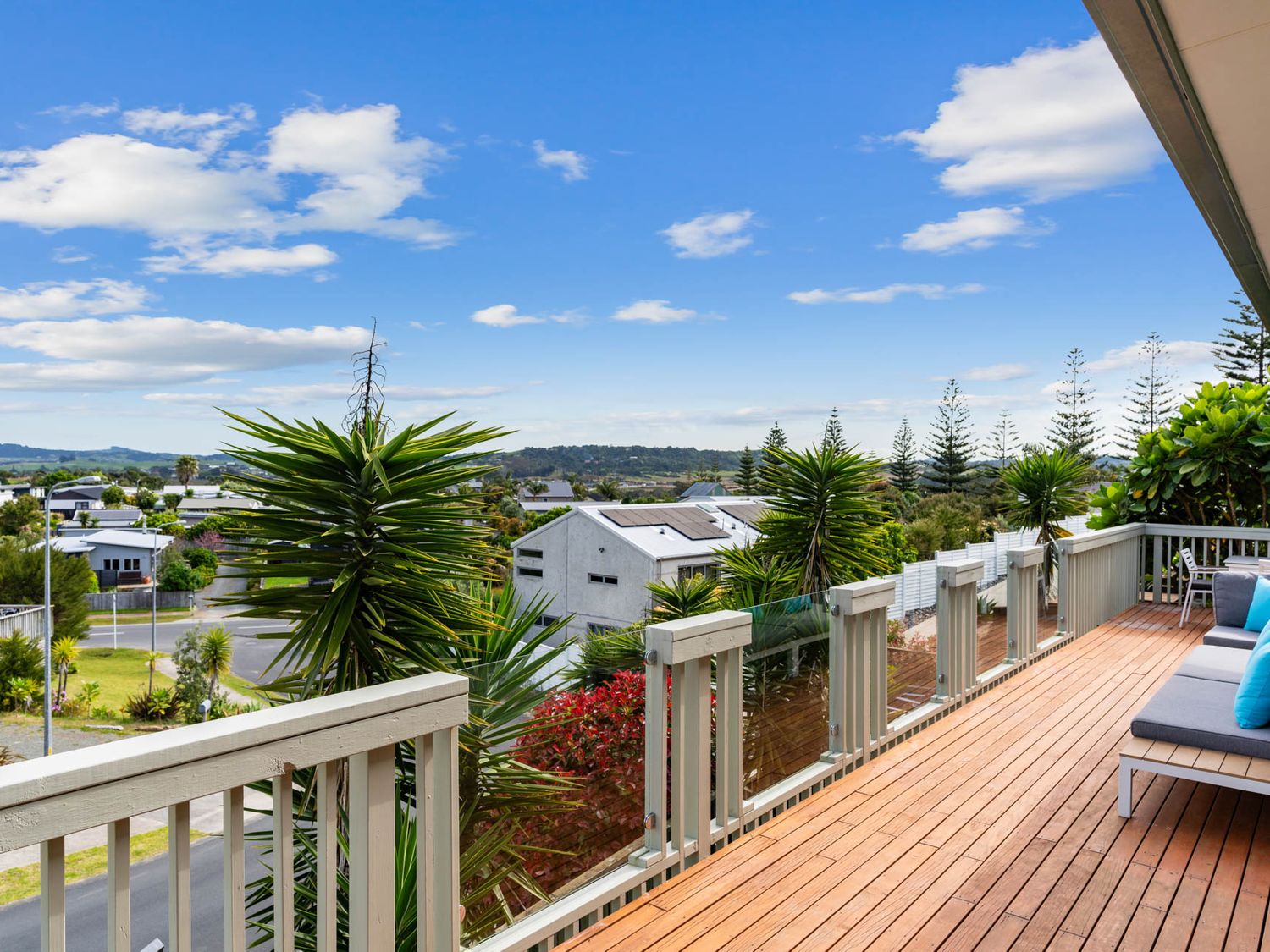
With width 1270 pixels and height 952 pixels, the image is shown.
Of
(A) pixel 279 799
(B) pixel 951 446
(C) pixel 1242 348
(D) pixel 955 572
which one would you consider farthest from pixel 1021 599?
(B) pixel 951 446

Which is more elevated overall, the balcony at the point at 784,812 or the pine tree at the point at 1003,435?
the pine tree at the point at 1003,435

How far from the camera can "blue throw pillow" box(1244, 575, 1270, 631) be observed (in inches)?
183

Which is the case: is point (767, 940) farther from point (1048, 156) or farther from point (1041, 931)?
point (1048, 156)

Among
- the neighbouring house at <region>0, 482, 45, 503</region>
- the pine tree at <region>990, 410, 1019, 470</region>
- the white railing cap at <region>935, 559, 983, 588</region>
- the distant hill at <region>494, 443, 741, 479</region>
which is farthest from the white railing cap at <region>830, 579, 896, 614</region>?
the neighbouring house at <region>0, 482, 45, 503</region>

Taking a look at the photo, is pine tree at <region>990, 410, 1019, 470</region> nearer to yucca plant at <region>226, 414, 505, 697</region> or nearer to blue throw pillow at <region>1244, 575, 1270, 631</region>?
blue throw pillow at <region>1244, 575, 1270, 631</region>

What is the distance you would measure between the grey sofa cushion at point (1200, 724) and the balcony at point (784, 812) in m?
0.27

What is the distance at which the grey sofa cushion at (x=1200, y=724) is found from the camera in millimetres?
2953

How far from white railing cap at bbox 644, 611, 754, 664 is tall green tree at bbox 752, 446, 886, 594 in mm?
3500

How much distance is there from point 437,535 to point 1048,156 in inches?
1286

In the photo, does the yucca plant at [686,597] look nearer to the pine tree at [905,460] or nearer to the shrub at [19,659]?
the pine tree at [905,460]

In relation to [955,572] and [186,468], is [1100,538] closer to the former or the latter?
[955,572]

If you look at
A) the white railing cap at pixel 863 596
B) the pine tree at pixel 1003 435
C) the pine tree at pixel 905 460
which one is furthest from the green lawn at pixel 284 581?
the pine tree at pixel 1003 435

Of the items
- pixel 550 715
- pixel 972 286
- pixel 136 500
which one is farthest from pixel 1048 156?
pixel 136 500

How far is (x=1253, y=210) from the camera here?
294 cm
